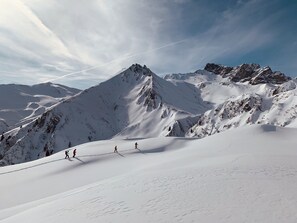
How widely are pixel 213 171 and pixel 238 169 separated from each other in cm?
169

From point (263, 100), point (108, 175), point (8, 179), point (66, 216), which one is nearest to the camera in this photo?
point (66, 216)

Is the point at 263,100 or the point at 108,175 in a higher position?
the point at 263,100

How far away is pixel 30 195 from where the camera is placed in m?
30.7

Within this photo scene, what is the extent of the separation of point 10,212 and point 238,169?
16.2m

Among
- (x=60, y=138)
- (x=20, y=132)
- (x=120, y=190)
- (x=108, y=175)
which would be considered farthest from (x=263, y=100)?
(x=120, y=190)

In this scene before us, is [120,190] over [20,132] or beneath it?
beneath

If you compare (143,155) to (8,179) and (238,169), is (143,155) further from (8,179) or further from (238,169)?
(238,169)

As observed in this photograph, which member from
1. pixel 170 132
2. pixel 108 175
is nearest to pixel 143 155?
pixel 108 175

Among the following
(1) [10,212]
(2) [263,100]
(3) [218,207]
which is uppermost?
(2) [263,100]

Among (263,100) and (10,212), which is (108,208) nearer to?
(10,212)

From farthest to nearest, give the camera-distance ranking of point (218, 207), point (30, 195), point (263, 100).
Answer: point (263, 100)
point (30, 195)
point (218, 207)

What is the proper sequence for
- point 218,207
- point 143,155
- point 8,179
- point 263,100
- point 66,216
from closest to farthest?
point 218,207 < point 66,216 < point 8,179 < point 143,155 < point 263,100

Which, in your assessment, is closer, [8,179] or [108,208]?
[108,208]

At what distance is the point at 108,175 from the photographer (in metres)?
33.5
